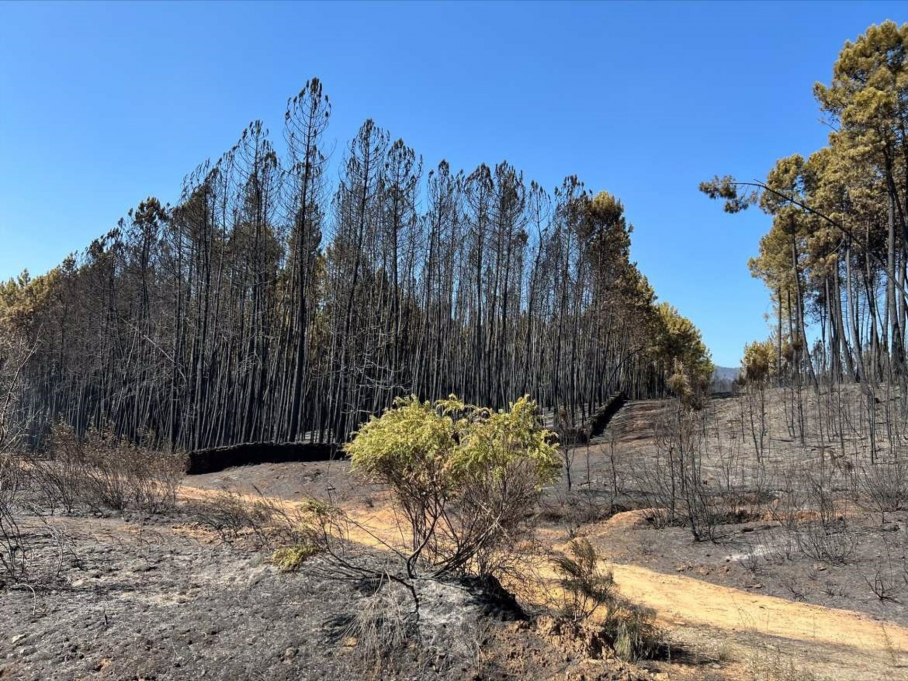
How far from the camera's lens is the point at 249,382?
83.4 ft

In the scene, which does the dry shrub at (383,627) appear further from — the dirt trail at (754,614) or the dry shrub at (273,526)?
the dirt trail at (754,614)

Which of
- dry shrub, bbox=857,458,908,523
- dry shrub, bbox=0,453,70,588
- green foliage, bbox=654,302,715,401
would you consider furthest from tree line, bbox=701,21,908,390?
green foliage, bbox=654,302,715,401

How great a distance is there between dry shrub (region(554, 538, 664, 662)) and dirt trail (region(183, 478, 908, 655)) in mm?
373

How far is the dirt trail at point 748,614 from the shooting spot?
597cm

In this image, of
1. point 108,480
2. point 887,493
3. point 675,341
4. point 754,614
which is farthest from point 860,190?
point 675,341

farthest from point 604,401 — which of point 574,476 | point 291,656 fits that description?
point 291,656

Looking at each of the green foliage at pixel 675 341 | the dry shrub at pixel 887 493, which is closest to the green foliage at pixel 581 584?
the dry shrub at pixel 887 493

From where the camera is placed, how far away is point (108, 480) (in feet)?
35.8

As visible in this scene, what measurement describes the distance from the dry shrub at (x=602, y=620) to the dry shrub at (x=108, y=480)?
7.79 meters

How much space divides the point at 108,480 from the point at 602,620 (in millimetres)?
9397

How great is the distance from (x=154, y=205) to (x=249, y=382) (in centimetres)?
1256

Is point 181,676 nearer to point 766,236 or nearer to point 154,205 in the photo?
point 154,205

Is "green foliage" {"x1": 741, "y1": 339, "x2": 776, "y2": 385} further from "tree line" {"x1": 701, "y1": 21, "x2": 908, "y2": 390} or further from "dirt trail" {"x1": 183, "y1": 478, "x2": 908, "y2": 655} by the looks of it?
"dirt trail" {"x1": 183, "y1": 478, "x2": 908, "y2": 655}

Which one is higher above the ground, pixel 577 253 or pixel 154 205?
pixel 154 205
